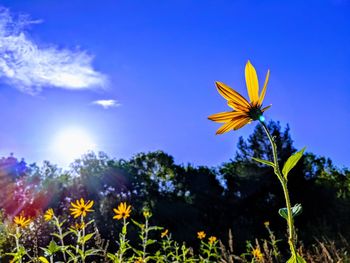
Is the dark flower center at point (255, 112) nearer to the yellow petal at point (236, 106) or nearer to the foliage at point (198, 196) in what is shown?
the yellow petal at point (236, 106)

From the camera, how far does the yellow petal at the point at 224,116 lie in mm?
882

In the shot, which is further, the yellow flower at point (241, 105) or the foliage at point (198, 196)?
the foliage at point (198, 196)

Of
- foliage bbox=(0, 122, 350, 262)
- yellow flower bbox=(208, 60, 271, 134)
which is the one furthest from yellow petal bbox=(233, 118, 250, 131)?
foliage bbox=(0, 122, 350, 262)

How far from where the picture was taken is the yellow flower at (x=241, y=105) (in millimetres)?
876

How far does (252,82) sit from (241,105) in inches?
2.2

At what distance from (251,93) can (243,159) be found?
22.8m

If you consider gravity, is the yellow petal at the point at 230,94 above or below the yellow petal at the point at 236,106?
above

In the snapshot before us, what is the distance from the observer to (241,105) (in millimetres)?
906

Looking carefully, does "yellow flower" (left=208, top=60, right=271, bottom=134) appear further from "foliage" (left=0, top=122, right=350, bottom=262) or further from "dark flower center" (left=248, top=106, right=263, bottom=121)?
"foliage" (left=0, top=122, right=350, bottom=262)

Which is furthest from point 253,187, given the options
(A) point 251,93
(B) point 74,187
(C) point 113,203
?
(A) point 251,93

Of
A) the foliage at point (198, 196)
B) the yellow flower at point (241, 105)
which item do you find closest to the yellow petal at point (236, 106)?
the yellow flower at point (241, 105)

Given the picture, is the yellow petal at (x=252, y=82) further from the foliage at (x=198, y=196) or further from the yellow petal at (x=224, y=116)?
the foliage at (x=198, y=196)

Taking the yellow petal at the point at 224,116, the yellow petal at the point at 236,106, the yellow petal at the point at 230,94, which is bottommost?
the yellow petal at the point at 224,116

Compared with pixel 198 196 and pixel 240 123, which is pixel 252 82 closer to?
pixel 240 123
